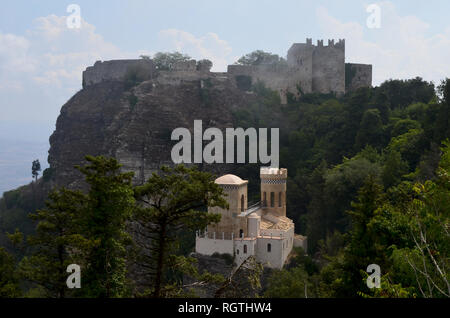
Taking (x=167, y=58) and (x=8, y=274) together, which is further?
(x=167, y=58)

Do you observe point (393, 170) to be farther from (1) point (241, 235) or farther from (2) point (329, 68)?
(2) point (329, 68)

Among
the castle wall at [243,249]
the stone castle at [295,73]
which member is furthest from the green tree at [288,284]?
the stone castle at [295,73]

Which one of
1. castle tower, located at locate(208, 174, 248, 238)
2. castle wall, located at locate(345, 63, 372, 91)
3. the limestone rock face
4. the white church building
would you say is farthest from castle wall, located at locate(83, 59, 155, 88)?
the white church building

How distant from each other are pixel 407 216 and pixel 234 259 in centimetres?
1653

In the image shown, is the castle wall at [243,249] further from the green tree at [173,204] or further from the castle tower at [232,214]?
the green tree at [173,204]

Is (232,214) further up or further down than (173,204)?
further down

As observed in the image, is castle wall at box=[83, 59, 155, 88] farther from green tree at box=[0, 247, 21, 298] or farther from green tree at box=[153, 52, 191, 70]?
green tree at box=[0, 247, 21, 298]

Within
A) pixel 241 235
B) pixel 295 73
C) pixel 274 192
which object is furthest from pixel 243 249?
pixel 295 73

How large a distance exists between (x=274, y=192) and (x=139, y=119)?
21.3 meters

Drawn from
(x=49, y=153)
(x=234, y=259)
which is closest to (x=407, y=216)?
(x=234, y=259)

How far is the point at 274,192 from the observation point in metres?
38.4

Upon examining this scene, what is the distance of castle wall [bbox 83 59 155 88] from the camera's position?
62750mm

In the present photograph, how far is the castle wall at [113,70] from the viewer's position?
6275 centimetres
